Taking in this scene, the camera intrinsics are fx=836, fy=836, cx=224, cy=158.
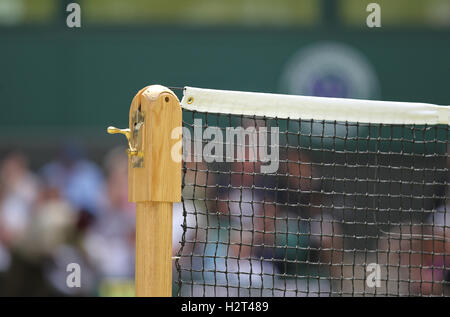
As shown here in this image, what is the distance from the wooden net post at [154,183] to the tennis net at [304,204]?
0.23m

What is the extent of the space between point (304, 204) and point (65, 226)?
284cm

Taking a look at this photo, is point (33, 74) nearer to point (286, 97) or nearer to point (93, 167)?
point (93, 167)

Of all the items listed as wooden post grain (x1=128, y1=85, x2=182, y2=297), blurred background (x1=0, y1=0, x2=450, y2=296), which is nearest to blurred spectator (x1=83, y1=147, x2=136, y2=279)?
blurred background (x1=0, y1=0, x2=450, y2=296)

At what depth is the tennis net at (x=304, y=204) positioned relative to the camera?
13.6 feet

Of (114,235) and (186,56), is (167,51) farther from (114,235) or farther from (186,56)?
(114,235)

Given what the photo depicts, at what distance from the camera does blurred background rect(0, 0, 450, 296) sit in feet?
37.2

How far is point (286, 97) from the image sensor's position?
4.12 meters

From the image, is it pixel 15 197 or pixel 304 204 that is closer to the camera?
→ pixel 304 204

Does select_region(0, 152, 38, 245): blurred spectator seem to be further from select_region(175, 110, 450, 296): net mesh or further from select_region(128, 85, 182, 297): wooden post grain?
select_region(128, 85, 182, 297): wooden post grain

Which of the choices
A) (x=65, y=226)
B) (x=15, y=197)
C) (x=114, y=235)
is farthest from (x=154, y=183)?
(x=15, y=197)

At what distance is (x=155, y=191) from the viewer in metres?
3.54

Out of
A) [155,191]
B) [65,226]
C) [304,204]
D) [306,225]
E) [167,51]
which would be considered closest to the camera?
[155,191]

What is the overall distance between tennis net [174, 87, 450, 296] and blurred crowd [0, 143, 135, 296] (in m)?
0.75
